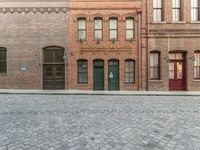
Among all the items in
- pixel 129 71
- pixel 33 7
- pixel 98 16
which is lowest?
pixel 129 71

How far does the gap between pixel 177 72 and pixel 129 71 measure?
439 centimetres

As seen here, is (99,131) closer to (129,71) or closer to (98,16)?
(129,71)

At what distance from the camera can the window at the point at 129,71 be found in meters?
22.8

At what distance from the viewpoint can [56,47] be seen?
23.0 meters

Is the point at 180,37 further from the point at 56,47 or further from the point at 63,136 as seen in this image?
the point at 63,136

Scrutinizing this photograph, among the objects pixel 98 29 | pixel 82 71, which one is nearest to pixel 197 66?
pixel 98 29

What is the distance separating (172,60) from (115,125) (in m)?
16.2

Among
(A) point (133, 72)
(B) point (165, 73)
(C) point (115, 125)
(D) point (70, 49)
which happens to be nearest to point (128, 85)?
(A) point (133, 72)

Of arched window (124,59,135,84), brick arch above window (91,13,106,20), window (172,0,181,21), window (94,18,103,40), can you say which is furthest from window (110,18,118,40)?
window (172,0,181,21)

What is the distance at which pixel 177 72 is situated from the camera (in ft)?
74.5

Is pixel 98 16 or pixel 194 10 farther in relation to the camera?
pixel 194 10

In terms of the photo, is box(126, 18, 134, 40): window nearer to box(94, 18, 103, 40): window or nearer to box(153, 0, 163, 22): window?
box(153, 0, 163, 22): window

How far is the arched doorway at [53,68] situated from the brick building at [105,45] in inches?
38.6

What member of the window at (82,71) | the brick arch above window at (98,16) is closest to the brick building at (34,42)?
the window at (82,71)
